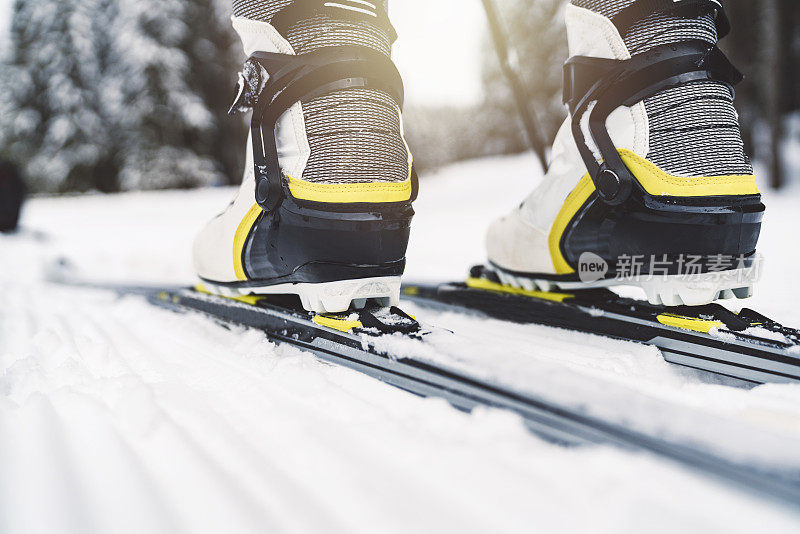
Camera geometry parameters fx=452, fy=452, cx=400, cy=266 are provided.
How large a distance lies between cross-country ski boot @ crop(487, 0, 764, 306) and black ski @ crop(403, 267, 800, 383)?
0.12 feet

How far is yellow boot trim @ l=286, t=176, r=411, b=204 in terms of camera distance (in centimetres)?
59

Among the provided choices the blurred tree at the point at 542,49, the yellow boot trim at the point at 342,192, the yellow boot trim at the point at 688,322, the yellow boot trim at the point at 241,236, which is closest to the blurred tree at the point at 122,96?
the blurred tree at the point at 542,49

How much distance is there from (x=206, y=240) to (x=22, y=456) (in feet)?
1.60

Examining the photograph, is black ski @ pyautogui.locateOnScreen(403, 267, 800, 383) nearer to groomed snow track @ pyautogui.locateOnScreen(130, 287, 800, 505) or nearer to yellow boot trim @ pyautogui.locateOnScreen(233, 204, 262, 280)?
groomed snow track @ pyautogui.locateOnScreen(130, 287, 800, 505)

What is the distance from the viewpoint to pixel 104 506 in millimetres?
302

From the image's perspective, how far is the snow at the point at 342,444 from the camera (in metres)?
0.29

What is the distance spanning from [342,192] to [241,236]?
0.21 metres

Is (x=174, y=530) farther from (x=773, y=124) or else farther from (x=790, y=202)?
(x=773, y=124)

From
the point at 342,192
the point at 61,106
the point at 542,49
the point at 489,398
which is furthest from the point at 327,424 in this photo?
the point at 61,106

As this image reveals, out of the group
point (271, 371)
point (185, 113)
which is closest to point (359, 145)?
point (271, 371)

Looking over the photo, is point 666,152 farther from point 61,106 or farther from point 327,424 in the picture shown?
point 61,106

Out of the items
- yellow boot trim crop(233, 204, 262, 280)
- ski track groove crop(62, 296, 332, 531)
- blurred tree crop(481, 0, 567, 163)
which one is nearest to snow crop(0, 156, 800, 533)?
ski track groove crop(62, 296, 332, 531)

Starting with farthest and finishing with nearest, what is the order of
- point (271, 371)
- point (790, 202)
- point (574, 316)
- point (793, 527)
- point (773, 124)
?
point (773, 124) → point (790, 202) → point (574, 316) → point (271, 371) → point (793, 527)

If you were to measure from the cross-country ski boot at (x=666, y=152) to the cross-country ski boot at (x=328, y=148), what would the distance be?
0.29 meters
